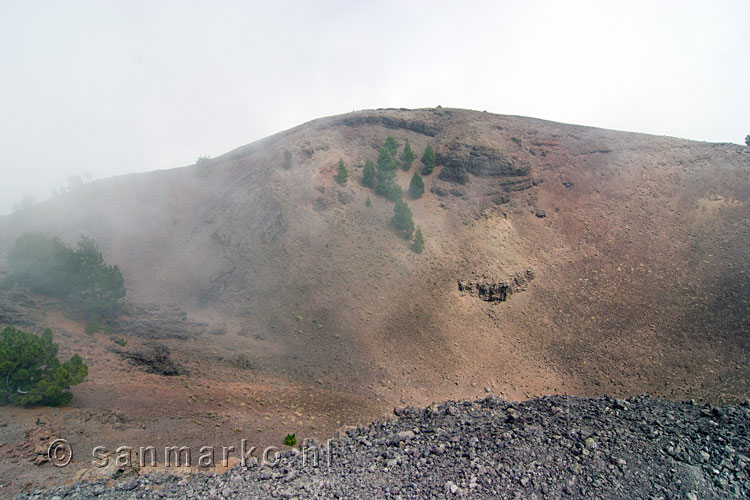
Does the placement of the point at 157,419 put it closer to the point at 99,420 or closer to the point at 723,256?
the point at 99,420

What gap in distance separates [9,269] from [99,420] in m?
24.6

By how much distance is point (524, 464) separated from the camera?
35.4 ft

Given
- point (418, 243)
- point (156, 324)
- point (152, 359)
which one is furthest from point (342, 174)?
point (152, 359)

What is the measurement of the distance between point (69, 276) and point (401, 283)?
25779 millimetres

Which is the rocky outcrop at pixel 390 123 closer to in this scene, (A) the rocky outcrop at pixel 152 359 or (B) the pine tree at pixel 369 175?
(B) the pine tree at pixel 369 175

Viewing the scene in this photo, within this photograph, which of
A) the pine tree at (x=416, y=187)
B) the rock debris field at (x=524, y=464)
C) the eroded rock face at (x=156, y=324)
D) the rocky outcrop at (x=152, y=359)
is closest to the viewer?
the rock debris field at (x=524, y=464)

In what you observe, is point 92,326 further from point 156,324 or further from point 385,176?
point 385,176

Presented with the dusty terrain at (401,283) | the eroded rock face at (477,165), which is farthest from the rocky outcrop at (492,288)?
the eroded rock face at (477,165)

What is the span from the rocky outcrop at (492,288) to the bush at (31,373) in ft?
86.4

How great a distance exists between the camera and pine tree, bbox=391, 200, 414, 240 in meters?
35.5

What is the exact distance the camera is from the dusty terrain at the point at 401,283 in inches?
827

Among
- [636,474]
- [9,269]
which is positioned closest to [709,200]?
[636,474]

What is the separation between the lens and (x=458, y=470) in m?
10.8

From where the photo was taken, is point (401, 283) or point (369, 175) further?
point (369, 175)
